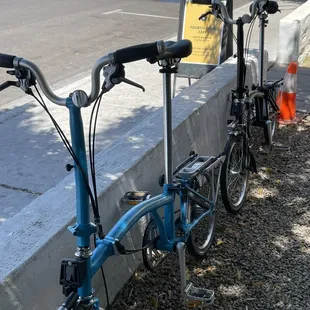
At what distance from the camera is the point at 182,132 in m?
4.43

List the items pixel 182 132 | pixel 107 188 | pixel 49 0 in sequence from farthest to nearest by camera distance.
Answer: pixel 49 0
pixel 182 132
pixel 107 188

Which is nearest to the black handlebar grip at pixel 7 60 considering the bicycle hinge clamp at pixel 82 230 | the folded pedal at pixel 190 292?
the bicycle hinge clamp at pixel 82 230

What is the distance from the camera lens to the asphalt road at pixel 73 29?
390 inches

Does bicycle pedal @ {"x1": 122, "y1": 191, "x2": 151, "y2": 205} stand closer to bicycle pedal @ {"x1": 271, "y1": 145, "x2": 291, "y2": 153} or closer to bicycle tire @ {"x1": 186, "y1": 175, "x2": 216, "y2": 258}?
bicycle tire @ {"x1": 186, "y1": 175, "x2": 216, "y2": 258}

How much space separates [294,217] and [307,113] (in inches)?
111

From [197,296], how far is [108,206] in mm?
750

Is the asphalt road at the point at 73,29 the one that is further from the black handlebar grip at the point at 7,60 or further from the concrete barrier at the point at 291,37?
the black handlebar grip at the point at 7,60

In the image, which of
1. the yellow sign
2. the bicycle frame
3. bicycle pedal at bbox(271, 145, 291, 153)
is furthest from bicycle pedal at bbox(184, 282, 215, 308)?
the yellow sign

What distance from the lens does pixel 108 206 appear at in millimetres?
3395

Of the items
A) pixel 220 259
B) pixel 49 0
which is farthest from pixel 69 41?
pixel 220 259

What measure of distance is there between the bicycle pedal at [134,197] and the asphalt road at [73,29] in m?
4.56

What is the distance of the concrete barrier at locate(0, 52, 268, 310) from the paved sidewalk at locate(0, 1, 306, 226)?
126cm

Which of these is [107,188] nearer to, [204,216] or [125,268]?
[125,268]

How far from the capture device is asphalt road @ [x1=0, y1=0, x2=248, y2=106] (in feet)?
32.5
